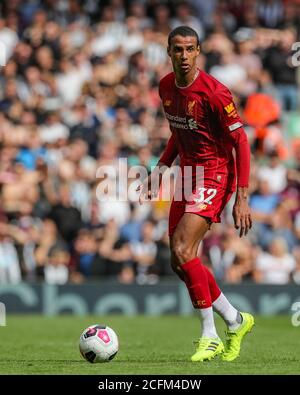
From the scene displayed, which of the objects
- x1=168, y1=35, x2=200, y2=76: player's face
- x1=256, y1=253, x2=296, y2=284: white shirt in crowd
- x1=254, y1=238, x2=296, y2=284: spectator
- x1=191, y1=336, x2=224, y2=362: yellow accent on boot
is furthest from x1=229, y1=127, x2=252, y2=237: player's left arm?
x1=256, y1=253, x2=296, y2=284: white shirt in crowd

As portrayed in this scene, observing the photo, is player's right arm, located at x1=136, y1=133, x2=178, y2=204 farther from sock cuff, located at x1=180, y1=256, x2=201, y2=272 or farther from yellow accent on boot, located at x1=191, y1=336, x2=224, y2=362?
yellow accent on boot, located at x1=191, y1=336, x2=224, y2=362

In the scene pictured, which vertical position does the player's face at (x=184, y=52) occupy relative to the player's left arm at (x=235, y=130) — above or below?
above

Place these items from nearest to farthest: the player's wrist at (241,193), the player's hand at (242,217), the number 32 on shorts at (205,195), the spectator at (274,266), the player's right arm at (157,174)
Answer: the player's hand at (242,217)
the player's wrist at (241,193)
the number 32 on shorts at (205,195)
the player's right arm at (157,174)
the spectator at (274,266)

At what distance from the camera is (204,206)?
9.48 meters

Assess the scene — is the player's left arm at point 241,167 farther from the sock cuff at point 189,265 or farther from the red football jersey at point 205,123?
the sock cuff at point 189,265

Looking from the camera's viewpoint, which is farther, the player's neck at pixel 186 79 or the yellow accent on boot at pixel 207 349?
the player's neck at pixel 186 79

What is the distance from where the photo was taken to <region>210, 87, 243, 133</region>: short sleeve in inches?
368

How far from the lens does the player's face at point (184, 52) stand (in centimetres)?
930

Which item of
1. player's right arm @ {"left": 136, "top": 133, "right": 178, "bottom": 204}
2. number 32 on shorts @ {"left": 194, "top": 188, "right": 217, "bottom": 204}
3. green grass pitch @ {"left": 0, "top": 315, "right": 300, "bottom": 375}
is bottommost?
green grass pitch @ {"left": 0, "top": 315, "right": 300, "bottom": 375}

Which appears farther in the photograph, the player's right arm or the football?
the player's right arm

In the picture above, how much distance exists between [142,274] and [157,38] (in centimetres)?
520

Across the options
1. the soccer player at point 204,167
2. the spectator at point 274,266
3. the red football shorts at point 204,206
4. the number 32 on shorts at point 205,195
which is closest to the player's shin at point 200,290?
the soccer player at point 204,167

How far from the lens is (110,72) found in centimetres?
2042

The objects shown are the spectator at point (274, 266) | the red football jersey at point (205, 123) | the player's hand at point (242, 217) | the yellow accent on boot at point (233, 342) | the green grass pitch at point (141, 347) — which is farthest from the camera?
the spectator at point (274, 266)
